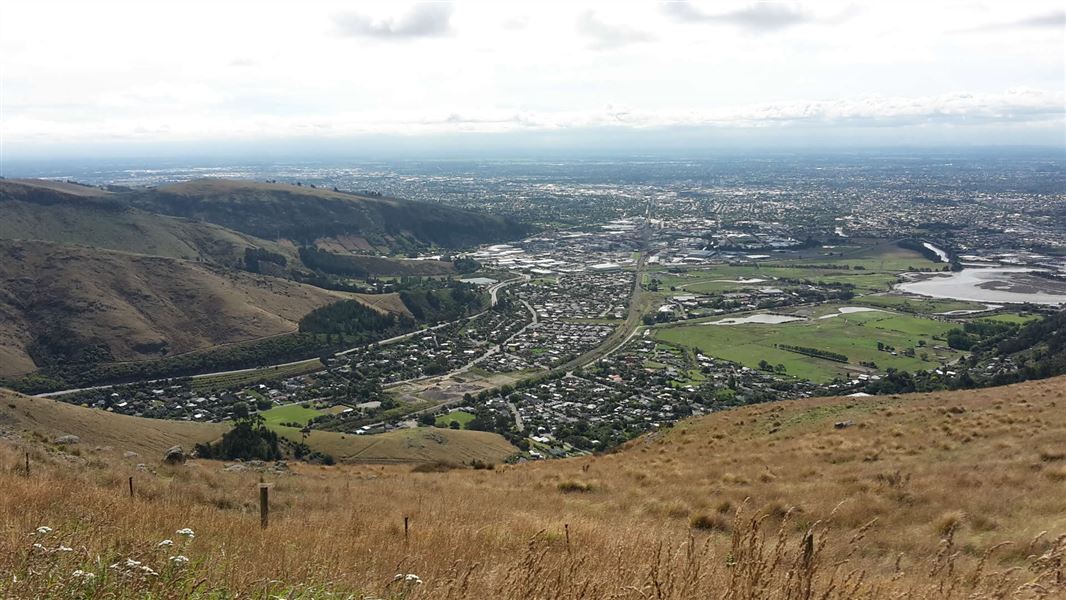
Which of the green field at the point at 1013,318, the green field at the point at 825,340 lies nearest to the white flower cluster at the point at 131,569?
the green field at the point at 825,340

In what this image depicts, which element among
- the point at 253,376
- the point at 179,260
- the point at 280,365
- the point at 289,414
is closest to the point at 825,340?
the point at 289,414

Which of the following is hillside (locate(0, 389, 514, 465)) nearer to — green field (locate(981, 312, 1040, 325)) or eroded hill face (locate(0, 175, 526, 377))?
eroded hill face (locate(0, 175, 526, 377))

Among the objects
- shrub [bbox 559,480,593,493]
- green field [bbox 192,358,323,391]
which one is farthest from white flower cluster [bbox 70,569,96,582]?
green field [bbox 192,358,323,391]

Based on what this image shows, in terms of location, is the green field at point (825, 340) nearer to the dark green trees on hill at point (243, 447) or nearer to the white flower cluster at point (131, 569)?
the dark green trees on hill at point (243, 447)

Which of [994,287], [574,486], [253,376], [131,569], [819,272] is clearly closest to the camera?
[131,569]

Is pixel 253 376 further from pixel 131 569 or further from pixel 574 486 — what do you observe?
pixel 131 569

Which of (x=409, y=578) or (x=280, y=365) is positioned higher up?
(x=409, y=578)

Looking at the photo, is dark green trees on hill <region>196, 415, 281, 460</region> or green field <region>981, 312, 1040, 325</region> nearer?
dark green trees on hill <region>196, 415, 281, 460</region>
